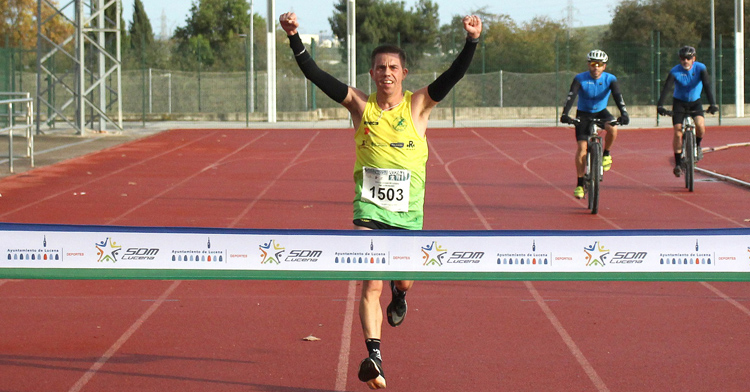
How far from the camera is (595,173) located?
11609 millimetres

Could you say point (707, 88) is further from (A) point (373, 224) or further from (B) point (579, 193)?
(A) point (373, 224)

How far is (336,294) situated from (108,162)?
1298 centimetres

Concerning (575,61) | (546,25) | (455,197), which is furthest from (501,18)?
(455,197)

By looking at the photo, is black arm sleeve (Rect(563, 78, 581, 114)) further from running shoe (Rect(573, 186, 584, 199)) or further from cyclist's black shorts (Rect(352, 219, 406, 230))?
cyclist's black shorts (Rect(352, 219, 406, 230))

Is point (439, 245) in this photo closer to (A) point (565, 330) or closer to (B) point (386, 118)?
(B) point (386, 118)

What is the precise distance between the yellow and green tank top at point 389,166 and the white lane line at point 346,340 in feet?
3.02

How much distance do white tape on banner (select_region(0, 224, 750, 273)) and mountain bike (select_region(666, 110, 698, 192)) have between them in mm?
9143

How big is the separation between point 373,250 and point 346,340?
177cm

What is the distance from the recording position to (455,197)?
13.8 metres

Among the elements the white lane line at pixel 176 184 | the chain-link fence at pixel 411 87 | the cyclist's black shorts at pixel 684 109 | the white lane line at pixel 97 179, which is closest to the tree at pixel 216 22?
the chain-link fence at pixel 411 87

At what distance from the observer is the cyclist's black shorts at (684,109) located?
1385 centimetres

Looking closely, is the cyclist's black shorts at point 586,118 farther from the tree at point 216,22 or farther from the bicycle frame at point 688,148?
the tree at point 216,22

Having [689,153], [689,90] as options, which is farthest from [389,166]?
[689,90]

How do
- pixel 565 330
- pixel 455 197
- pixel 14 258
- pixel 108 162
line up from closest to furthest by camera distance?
pixel 14 258 < pixel 565 330 < pixel 455 197 < pixel 108 162
